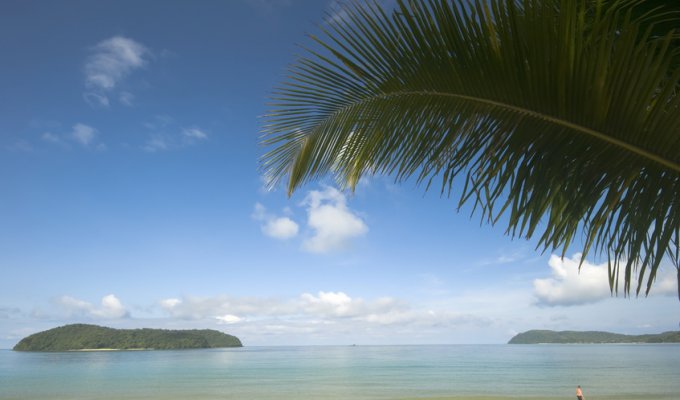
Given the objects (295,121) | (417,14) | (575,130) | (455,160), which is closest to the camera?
(575,130)

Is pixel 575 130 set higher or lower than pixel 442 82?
lower

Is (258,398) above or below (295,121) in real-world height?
below

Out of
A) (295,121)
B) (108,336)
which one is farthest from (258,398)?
(108,336)

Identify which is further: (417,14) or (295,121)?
(295,121)

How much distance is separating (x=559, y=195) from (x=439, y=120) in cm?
52

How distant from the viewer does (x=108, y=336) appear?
197250 mm

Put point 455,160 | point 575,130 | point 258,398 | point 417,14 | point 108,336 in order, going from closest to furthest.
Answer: point 575,130, point 417,14, point 455,160, point 258,398, point 108,336

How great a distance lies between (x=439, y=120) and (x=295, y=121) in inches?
30.6

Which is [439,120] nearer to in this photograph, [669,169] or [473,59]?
[473,59]

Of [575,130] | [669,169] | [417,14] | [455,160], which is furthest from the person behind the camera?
[455,160]

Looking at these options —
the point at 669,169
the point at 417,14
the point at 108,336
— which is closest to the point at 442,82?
the point at 417,14

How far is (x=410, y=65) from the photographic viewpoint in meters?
1.77

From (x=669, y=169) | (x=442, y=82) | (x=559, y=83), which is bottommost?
(x=669, y=169)

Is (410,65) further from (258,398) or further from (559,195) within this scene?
(258,398)
